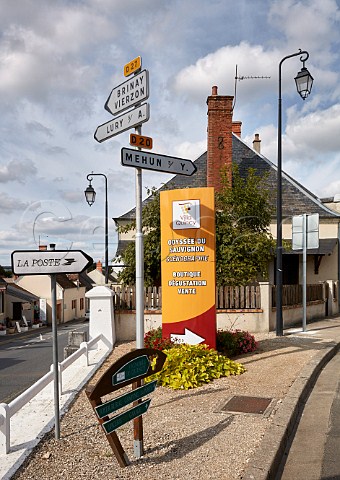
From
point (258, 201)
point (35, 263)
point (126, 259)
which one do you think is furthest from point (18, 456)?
point (258, 201)


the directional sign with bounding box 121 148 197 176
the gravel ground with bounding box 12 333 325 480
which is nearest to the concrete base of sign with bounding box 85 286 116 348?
the gravel ground with bounding box 12 333 325 480

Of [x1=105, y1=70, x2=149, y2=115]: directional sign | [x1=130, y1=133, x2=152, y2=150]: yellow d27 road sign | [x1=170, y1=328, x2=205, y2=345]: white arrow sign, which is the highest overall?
[x1=105, y1=70, x2=149, y2=115]: directional sign

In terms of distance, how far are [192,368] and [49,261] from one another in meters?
3.45

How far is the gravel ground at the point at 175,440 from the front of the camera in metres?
4.12

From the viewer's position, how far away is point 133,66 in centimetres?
564

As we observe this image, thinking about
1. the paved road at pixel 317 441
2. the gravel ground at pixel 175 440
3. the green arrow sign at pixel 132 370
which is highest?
the green arrow sign at pixel 132 370

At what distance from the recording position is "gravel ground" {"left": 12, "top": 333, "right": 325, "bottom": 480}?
412cm

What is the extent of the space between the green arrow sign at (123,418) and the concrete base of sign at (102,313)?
24.4 feet

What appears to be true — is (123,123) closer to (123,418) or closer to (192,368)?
(123,418)

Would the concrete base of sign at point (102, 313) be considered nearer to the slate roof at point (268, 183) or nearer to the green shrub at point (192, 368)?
the green shrub at point (192, 368)

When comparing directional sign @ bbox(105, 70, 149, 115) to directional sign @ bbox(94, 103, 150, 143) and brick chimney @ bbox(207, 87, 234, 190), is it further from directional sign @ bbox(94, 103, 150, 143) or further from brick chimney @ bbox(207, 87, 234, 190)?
brick chimney @ bbox(207, 87, 234, 190)

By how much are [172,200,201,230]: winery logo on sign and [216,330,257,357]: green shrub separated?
242cm

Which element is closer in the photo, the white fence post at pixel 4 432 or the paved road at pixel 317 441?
the paved road at pixel 317 441

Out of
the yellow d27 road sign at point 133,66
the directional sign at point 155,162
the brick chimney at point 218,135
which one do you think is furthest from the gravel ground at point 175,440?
the brick chimney at point 218,135
